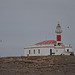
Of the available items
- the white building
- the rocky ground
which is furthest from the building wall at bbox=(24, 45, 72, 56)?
the rocky ground

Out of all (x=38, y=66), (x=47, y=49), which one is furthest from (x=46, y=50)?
(x=38, y=66)

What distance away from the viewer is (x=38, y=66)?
37188 millimetres

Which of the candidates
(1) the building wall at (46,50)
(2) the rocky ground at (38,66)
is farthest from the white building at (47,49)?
(2) the rocky ground at (38,66)

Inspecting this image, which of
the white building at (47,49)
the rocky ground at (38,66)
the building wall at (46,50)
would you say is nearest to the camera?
the rocky ground at (38,66)

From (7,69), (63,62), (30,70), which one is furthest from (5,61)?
(63,62)

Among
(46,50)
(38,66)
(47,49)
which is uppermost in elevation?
(47,49)

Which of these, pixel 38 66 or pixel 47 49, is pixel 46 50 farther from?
pixel 38 66

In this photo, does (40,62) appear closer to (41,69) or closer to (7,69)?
(41,69)

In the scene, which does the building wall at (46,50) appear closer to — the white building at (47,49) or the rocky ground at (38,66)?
the white building at (47,49)

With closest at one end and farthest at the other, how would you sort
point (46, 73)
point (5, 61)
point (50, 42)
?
point (46, 73) → point (5, 61) → point (50, 42)

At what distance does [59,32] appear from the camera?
59375 millimetres

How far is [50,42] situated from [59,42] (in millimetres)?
1722

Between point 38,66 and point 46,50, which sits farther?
point 46,50

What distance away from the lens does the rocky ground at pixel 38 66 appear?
1448 inches
